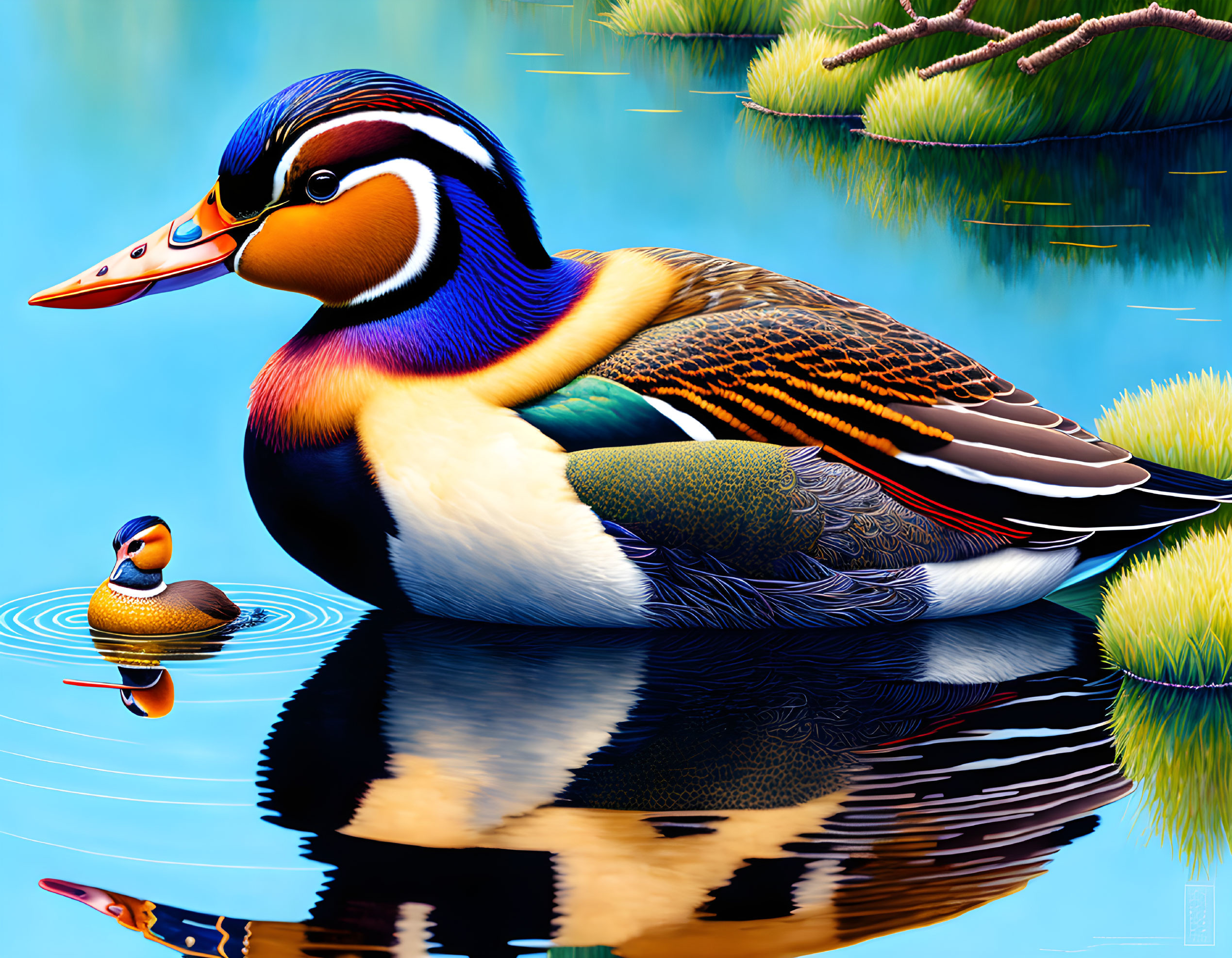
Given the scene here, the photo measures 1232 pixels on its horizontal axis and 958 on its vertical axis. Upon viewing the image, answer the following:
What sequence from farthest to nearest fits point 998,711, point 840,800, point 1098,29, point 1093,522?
1. point 1098,29
2. point 1093,522
3. point 998,711
4. point 840,800

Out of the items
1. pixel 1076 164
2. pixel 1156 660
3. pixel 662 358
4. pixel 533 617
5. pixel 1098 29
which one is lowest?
pixel 1156 660

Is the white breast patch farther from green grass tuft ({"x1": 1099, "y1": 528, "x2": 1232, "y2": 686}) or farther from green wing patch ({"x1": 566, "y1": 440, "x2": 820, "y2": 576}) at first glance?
green grass tuft ({"x1": 1099, "y1": 528, "x2": 1232, "y2": 686})

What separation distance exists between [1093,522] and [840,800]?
4.78 ft

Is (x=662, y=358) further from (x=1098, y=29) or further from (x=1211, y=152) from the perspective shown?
(x=1211, y=152)

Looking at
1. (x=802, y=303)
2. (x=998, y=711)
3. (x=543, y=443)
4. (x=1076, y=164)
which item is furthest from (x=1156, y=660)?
(x=1076, y=164)

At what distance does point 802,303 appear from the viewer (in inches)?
159

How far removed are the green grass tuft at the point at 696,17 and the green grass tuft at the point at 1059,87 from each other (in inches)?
97.0

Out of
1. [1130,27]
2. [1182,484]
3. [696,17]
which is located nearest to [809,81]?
[696,17]

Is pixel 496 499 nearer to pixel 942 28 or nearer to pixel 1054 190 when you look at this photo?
pixel 942 28

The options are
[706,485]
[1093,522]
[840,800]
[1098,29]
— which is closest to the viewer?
[840,800]

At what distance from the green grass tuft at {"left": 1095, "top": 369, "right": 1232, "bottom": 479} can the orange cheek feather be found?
2260mm

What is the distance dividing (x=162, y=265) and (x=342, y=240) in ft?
1.69

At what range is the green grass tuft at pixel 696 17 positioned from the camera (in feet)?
36.5

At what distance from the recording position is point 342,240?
150 inches
